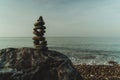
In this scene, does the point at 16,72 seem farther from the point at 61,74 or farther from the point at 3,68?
the point at 61,74

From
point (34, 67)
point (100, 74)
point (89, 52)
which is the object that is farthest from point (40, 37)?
point (89, 52)

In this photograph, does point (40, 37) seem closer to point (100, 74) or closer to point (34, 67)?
point (34, 67)

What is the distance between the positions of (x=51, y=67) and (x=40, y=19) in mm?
2880

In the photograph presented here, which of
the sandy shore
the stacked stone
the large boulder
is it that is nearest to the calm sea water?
the sandy shore

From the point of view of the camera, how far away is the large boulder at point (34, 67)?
11.2 metres

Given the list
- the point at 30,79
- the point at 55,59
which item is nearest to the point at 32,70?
the point at 30,79

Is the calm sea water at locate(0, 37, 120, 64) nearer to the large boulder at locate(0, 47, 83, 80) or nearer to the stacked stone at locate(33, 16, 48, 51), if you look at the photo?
the stacked stone at locate(33, 16, 48, 51)

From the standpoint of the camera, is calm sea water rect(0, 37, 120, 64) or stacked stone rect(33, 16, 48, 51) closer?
stacked stone rect(33, 16, 48, 51)

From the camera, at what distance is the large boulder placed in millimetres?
11180

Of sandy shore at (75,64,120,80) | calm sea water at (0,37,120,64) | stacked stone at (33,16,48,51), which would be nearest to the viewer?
stacked stone at (33,16,48,51)

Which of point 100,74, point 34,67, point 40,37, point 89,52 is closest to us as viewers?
point 34,67

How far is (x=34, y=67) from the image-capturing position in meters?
11.3

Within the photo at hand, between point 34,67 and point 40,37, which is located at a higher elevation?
point 40,37

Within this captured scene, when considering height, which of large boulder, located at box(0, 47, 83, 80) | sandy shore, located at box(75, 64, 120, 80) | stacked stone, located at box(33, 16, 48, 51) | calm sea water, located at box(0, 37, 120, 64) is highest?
stacked stone, located at box(33, 16, 48, 51)
